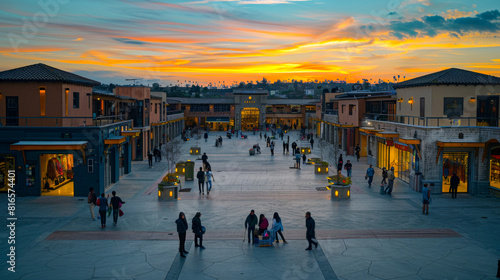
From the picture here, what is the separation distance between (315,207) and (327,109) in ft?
160

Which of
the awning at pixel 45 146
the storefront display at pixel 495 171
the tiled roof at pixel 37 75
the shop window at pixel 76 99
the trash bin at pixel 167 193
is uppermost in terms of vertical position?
the tiled roof at pixel 37 75

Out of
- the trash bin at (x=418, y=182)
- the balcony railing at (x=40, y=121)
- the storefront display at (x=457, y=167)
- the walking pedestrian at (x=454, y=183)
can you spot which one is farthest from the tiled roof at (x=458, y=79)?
the balcony railing at (x=40, y=121)

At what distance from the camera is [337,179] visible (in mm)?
24766

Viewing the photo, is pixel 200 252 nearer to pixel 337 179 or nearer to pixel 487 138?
pixel 337 179

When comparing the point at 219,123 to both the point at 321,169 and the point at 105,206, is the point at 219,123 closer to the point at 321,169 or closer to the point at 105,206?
the point at 321,169

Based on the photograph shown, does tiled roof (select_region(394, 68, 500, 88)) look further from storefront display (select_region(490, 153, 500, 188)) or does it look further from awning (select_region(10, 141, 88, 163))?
awning (select_region(10, 141, 88, 163))

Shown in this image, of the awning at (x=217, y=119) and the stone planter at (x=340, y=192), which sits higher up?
the awning at (x=217, y=119)

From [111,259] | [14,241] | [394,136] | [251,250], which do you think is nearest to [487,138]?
[394,136]

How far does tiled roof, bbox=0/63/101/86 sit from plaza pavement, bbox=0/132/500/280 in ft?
22.2

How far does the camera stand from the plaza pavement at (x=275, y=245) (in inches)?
529

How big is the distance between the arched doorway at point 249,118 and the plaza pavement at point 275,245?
6644cm

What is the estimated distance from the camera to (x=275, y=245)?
15961 millimetres

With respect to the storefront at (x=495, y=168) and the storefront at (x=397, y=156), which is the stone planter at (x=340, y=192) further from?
the storefront at (x=495, y=168)

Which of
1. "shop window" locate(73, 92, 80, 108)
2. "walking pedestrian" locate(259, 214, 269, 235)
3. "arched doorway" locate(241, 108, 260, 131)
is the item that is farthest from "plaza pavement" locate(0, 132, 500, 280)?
"arched doorway" locate(241, 108, 260, 131)
